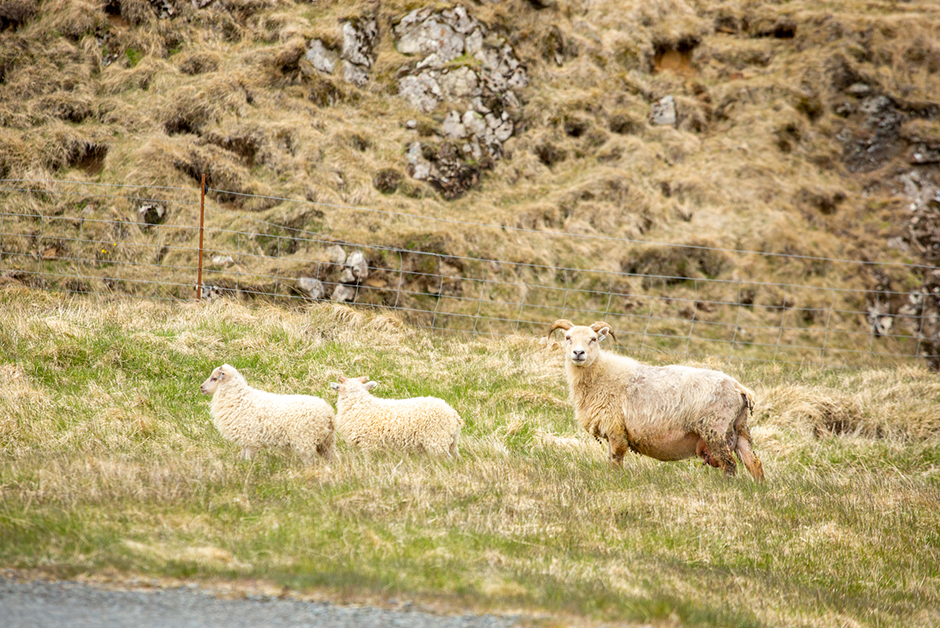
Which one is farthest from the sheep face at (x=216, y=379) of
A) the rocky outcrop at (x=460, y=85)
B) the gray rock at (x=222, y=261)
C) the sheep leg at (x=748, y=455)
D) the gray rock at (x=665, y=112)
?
the gray rock at (x=665, y=112)

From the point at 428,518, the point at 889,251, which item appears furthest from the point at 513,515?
the point at 889,251

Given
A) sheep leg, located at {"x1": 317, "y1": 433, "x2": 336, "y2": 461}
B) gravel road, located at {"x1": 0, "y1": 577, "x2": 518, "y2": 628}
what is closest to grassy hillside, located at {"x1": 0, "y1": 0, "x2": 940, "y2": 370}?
sheep leg, located at {"x1": 317, "y1": 433, "x2": 336, "y2": 461}

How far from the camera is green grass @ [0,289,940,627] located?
174 inches

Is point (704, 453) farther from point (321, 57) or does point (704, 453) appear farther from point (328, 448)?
point (321, 57)

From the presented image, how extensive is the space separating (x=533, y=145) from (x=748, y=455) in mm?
14819

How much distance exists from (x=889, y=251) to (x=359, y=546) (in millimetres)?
20295

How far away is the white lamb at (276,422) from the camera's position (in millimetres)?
6738

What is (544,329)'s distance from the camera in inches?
615

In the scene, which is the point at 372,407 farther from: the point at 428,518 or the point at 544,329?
the point at 544,329

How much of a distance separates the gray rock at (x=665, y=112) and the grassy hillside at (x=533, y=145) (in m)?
0.33

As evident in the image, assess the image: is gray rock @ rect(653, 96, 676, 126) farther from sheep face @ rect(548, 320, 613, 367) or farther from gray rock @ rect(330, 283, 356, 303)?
sheep face @ rect(548, 320, 613, 367)

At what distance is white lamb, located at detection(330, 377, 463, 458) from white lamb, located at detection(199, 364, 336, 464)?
0.30m

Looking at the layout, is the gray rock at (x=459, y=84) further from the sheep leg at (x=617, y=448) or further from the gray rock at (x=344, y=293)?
the sheep leg at (x=617, y=448)

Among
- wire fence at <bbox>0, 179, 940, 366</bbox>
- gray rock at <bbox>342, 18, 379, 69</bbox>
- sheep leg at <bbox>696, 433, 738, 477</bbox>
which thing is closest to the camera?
sheep leg at <bbox>696, 433, 738, 477</bbox>
